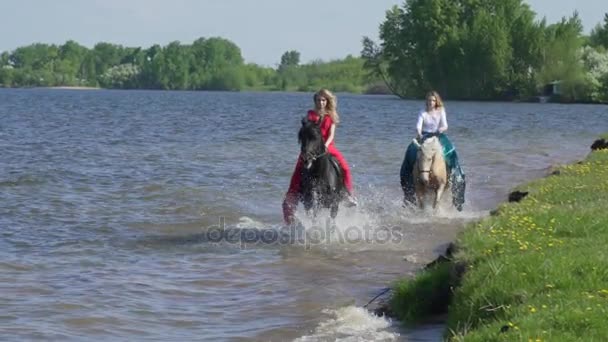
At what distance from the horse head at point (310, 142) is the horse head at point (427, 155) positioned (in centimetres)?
185

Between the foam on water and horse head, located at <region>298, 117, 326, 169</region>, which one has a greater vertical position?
horse head, located at <region>298, 117, 326, 169</region>

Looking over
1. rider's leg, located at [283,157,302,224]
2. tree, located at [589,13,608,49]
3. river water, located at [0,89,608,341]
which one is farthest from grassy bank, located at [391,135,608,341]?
tree, located at [589,13,608,49]

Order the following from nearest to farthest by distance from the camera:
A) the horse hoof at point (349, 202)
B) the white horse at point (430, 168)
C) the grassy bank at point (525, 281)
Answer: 1. the grassy bank at point (525, 281)
2. the horse hoof at point (349, 202)
3. the white horse at point (430, 168)

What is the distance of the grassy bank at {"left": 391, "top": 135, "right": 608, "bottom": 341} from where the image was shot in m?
7.49

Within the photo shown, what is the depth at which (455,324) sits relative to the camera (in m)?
8.90

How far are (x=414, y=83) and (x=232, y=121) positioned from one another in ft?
177

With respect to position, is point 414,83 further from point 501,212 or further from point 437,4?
point 501,212

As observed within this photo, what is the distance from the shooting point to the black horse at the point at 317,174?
593 inches

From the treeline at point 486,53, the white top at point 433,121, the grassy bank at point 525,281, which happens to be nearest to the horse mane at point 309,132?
the white top at point 433,121

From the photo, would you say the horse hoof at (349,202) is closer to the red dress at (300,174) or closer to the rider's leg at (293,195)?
the red dress at (300,174)

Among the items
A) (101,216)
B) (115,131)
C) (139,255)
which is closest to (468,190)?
(101,216)

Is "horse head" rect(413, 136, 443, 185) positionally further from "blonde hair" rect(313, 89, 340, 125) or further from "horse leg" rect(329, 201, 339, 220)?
"blonde hair" rect(313, 89, 340, 125)

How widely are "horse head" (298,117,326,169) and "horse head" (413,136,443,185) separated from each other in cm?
185

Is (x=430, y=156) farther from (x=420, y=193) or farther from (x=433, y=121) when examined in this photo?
(x=420, y=193)
